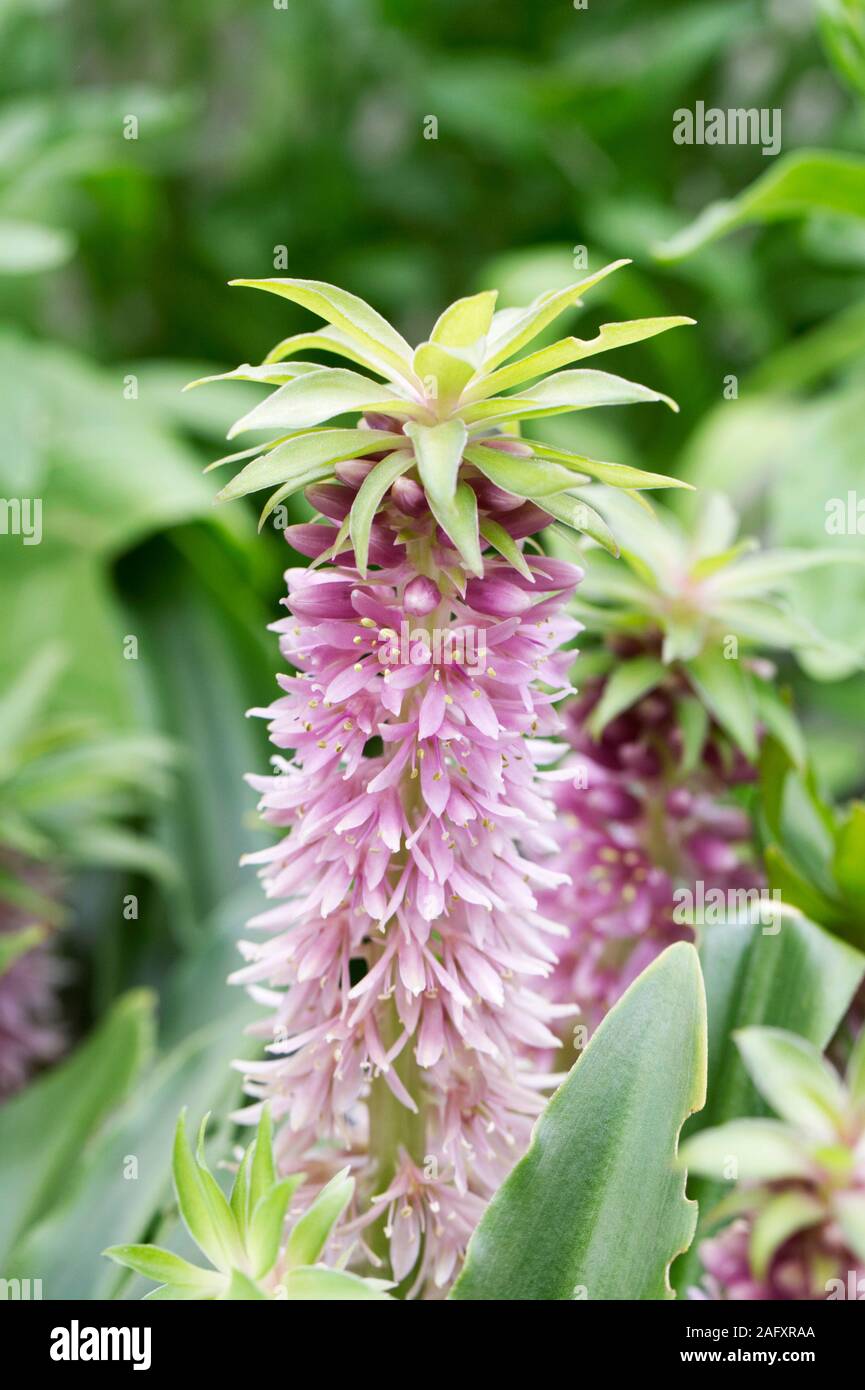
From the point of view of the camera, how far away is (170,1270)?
1.46 ft

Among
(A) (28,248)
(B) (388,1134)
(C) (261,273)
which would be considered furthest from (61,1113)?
(C) (261,273)

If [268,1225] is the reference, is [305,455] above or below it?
above

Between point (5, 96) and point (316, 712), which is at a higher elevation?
point (5, 96)

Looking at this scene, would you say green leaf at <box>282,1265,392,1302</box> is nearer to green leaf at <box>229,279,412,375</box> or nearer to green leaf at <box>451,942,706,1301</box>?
green leaf at <box>451,942,706,1301</box>

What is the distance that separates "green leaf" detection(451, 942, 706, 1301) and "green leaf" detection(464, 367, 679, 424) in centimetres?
20

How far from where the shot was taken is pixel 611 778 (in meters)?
0.68

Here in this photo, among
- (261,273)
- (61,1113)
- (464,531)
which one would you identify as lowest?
(61,1113)

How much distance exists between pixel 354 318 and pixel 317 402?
5 cm

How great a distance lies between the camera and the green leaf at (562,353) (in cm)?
44

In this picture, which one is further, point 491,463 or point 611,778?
point 611,778

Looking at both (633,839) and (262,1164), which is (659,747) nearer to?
(633,839)

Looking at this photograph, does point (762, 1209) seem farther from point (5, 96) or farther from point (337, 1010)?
point (5, 96)
